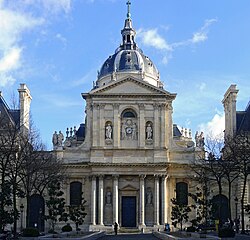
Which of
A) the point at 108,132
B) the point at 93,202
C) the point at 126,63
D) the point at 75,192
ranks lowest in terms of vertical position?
the point at 93,202

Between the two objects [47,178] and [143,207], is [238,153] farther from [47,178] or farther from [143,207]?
[143,207]

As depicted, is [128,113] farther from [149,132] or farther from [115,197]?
[115,197]

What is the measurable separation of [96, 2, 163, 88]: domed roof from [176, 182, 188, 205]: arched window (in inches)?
1056

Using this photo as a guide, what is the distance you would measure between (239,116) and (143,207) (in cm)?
2108

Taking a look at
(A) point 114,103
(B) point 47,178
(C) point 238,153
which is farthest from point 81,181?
(C) point 238,153

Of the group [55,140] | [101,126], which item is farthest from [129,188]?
[55,140]

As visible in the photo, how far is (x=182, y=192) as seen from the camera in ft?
310

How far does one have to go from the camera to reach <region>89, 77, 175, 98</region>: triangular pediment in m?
93.6

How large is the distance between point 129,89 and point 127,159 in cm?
1044

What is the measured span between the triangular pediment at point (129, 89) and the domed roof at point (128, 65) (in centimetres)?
2029

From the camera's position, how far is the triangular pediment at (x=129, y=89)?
9362 centimetres

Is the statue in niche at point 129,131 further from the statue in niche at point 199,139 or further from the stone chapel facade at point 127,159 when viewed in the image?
the statue in niche at point 199,139

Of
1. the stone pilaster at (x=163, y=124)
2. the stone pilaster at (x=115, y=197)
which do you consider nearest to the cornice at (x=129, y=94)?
the stone pilaster at (x=163, y=124)

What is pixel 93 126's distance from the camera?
93625mm
